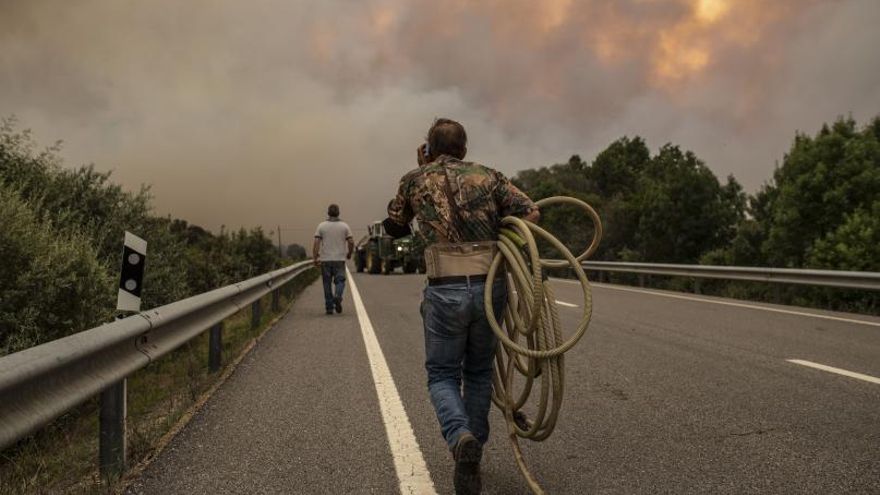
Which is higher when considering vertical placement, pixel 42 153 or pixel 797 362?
pixel 42 153

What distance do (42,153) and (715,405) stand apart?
10370mm

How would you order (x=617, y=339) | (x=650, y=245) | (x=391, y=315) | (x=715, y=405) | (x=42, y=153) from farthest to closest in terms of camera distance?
(x=650, y=245) < (x=391, y=315) < (x=42, y=153) < (x=617, y=339) < (x=715, y=405)

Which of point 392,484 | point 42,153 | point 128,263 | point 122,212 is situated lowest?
point 392,484

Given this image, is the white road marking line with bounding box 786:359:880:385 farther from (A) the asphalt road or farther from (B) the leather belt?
(B) the leather belt

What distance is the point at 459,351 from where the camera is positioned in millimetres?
3527

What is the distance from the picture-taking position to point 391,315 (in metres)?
12.4

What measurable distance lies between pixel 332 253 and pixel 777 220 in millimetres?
23976

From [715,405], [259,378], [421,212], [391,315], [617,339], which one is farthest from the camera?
[391,315]

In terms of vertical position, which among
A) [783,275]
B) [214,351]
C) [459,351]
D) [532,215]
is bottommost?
[214,351]

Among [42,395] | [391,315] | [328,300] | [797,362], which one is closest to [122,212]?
[328,300]

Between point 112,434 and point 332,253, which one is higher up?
point 332,253

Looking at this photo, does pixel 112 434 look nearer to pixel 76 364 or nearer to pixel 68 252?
pixel 76 364

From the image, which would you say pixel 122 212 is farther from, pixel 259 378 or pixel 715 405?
pixel 715 405

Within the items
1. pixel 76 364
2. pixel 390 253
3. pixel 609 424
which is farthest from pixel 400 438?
pixel 390 253
